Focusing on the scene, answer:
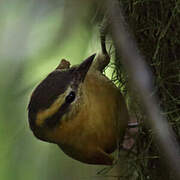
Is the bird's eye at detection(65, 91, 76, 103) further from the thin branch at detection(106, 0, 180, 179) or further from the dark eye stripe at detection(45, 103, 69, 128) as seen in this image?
the thin branch at detection(106, 0, 180, 179)

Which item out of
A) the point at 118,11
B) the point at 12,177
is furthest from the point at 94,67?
the point at 12,177

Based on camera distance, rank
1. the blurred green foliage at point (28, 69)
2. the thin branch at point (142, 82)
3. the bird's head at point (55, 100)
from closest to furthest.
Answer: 1. the thin branch at point (142, 82)
2. the bird's head at point (55, 100)
3. the blurred green foliage at point (28, 69)

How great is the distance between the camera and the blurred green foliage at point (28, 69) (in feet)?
7.00

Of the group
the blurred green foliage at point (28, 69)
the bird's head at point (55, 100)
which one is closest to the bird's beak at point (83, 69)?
Result: the bird's head at point (55, 100)

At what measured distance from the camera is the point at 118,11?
1221 millimetres

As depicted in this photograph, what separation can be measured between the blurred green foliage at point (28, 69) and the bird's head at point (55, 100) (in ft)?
1.38

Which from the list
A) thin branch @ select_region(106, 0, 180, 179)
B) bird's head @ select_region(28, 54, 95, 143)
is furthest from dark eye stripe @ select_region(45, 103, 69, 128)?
thin branch @ select_region(106, 0, 180, 179)

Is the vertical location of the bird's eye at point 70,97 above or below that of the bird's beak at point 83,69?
below

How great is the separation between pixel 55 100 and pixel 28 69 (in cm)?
62

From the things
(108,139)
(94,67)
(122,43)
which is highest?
(122,43)

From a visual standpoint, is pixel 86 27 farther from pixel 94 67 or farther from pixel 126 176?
pixel 126 176

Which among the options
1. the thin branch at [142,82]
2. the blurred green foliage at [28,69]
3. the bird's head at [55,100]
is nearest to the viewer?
the thin branch at [142,82]

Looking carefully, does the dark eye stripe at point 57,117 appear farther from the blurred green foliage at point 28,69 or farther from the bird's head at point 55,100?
the blurred green foliage at point 28,69

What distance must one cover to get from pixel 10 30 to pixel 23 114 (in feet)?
1.07
